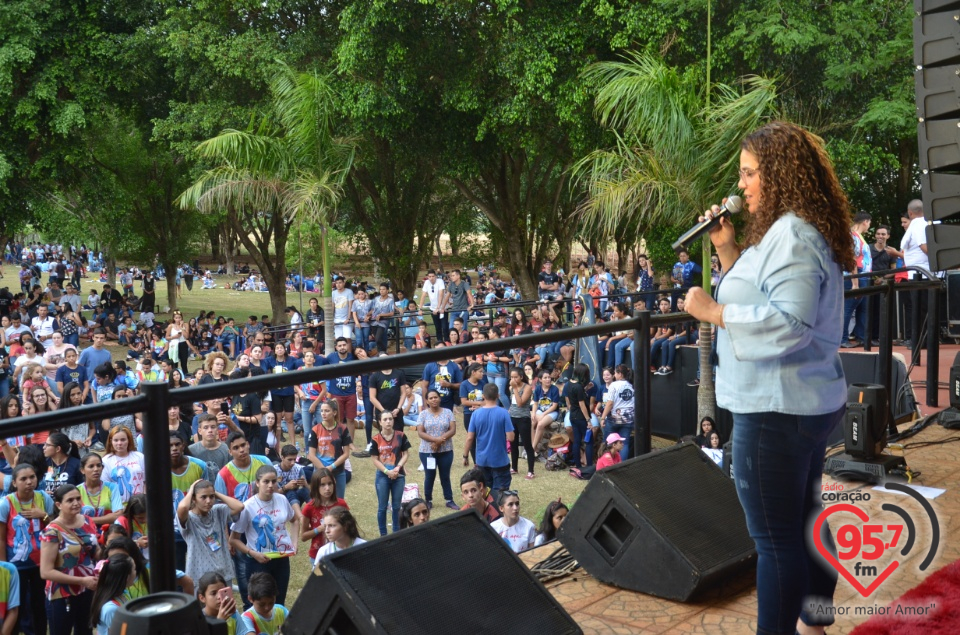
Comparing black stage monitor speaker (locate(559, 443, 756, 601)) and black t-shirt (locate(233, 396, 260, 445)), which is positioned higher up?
black stage monitor speaker (locate(559, 443, 756, 601))

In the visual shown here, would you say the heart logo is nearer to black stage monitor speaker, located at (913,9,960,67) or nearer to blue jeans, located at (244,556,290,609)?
black stage monitor speaker, located at (913,9,960,67)

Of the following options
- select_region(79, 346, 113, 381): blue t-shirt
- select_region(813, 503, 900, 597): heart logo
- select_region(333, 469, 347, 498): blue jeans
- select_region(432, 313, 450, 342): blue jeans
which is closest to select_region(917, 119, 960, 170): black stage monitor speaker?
select_region(813, 503, 900, 597): heart logo

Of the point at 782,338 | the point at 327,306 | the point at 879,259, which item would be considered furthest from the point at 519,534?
the point at 327,306

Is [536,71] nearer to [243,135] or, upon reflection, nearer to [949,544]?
[243,135]

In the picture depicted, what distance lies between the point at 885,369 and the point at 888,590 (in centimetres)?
234

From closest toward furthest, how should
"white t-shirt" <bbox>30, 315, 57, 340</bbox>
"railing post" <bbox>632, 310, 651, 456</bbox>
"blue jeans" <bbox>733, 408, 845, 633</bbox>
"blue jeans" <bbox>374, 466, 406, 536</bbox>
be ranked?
"blue jeans" <bbox>733, 408, 845, 633</bbox> < "railing post" <bbox>632, 310, 651, 456</bbox> < "blue jeans" <bbox>374, 466, 406, 536</bbox> < "white t-shirt" <bbox>30, 315, 57, 340</bbox>

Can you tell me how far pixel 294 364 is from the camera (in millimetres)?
15031

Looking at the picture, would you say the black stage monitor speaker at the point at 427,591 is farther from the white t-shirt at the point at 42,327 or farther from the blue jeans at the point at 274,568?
the white t-shirt at the point at 42,327

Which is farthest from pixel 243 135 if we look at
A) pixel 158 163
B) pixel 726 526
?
pixel 726 526

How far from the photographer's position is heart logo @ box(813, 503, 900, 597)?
2678 mm

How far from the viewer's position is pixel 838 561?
9.68 ft

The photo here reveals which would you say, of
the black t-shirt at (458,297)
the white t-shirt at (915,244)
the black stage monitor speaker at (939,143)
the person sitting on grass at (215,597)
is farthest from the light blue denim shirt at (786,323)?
the black t-shirt at (458,297)

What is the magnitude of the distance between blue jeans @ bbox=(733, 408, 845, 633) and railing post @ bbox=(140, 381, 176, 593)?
1553 mm

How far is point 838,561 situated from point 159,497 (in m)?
2.09
